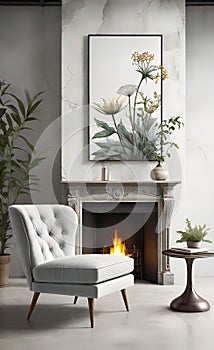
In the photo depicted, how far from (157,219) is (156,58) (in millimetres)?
1617

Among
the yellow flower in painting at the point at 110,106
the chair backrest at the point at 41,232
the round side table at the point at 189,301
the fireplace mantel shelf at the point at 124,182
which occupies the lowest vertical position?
the round side table at the point at 189,301

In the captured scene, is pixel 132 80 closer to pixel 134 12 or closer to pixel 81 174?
pixel 134 12

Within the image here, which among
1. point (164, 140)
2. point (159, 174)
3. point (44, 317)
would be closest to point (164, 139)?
point (164, 140)

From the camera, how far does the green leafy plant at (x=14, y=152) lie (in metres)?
6.06

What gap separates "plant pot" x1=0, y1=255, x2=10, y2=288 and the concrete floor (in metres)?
0.39

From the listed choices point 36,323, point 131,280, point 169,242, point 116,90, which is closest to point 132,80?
point 116,90

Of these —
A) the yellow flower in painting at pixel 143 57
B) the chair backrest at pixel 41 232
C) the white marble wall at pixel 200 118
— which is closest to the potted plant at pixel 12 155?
the yellow flower in painting at pixel 143 57

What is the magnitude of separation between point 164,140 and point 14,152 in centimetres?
161

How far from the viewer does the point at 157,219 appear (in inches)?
240

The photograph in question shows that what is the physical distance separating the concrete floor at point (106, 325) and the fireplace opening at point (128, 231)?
2.66 ft

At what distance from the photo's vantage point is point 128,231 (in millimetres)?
6430

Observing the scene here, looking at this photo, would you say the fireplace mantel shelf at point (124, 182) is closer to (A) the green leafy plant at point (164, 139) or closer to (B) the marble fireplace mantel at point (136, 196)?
(B) the marble fireplace mantel at point (136, 196)

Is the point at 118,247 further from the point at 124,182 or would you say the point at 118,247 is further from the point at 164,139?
the point at 164,139

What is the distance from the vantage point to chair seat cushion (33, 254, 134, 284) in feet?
13.9
